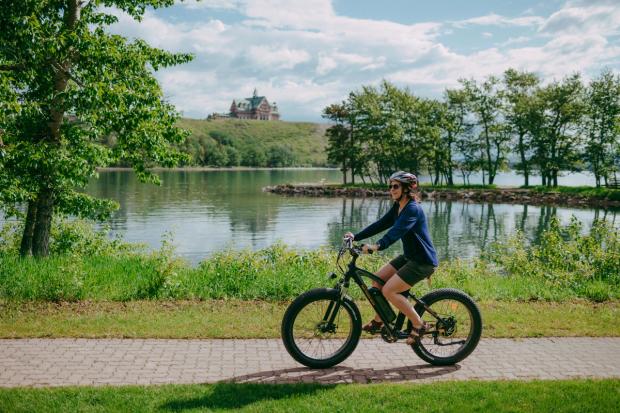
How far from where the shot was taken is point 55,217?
53.4 feet

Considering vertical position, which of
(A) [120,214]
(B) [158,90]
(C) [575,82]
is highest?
(C) [575,82]

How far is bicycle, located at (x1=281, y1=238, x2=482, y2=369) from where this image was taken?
21.3 feet

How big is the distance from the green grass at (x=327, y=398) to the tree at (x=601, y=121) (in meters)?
68.3

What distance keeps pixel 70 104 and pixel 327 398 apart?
906 cm

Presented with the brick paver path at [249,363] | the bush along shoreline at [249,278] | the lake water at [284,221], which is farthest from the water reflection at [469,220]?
the brick paver path at [249,363]

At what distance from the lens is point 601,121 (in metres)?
68.1

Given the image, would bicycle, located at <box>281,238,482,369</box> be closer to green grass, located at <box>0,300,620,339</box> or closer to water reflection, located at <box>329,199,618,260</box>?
green grass, located at <box>0,300,620,339</box>

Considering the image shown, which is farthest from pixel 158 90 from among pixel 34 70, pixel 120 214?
pixel 120 214

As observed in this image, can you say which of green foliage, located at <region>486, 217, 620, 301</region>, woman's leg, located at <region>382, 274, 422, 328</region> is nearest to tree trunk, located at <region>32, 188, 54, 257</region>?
woman's leg, located at <region>382, 274, 422, 328</region>

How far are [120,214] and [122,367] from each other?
38.4 metres

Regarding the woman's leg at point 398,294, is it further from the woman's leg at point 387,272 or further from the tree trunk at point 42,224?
the tree trunk at point 42,224

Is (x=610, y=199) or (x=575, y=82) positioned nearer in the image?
(x=610, y=199)

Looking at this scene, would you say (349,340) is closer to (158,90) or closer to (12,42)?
(158,90)

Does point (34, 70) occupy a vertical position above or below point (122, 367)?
above
